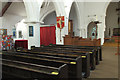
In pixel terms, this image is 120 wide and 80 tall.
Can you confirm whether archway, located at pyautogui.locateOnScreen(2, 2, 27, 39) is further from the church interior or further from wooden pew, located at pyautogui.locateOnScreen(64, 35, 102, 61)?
wooden pew, located at pyautogui.locateOnScreen(64, 35, 102, 61)

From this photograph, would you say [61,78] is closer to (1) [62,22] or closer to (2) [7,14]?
(1) [62,22]

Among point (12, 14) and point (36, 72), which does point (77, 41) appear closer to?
point (12, 14)

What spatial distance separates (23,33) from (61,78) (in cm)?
1251

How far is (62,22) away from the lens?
27.7 ft

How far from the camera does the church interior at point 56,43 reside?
239 centimetres

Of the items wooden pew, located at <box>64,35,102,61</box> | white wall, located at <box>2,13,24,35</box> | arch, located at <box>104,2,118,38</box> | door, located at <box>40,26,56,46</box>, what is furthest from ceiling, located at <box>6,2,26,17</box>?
arch, located at <box>104,2,118,38</box>

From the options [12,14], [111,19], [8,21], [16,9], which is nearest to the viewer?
[8,21]

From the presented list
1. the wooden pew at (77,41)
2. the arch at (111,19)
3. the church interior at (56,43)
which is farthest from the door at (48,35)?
the arch at (111,19)

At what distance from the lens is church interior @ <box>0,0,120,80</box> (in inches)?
94.0

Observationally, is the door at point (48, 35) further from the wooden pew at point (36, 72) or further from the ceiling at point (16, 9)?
the wooden pew at point (36, 72)

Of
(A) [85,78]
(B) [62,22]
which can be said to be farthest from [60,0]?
(A) [85,78]

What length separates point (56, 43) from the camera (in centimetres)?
964

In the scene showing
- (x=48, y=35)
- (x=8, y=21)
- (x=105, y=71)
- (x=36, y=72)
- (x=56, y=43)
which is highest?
(x=8, y=21)

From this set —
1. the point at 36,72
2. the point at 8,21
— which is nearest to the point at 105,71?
the point at 36,72
